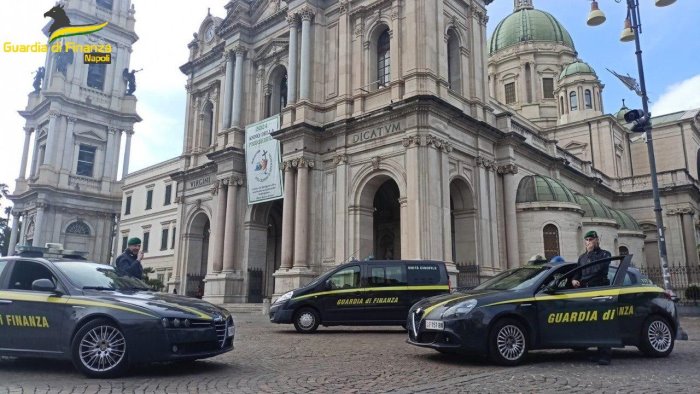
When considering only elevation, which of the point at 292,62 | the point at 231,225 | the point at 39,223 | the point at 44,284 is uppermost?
the point at 292,62

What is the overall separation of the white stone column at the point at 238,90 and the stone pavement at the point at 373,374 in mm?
22499

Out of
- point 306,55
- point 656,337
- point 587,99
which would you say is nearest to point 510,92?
point 587,99

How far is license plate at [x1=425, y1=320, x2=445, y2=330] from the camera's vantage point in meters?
7.64

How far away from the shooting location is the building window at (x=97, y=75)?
55312mm

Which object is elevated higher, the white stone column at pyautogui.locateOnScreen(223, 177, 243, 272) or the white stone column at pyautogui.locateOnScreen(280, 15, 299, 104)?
the white stone column at pyautogui.locateOnScreen(280, 15, 299, 104)

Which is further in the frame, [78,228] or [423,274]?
[78,228]

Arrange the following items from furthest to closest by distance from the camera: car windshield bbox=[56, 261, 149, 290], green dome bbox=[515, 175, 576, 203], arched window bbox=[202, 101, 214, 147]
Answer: arched window bbox=[202, 101, 214, 147] < green dome bbox=[515, 175, 576, 203] < car windshield bbox=[56, 261, 149, 290]

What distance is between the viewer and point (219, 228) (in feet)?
96.6

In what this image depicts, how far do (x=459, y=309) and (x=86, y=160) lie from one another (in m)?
54.7

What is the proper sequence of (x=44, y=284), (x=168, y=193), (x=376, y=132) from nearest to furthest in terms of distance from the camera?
(x=44, y=284) < (x=376, y=132) < (x=168, y=193)

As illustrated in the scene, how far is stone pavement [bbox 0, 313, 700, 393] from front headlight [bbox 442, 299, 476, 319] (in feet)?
2.37

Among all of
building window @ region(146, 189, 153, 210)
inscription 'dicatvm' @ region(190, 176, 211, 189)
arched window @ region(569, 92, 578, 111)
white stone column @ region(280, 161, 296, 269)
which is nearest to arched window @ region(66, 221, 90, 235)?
building window @ region(146, 189, 153, 210)

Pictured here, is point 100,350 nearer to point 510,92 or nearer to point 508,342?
point 508,342

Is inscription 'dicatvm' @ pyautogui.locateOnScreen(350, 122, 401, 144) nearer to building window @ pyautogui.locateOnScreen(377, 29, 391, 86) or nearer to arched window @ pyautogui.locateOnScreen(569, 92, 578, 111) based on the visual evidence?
building window @ pyautogui.locateOnScreen(377, 29, 391, 86)
